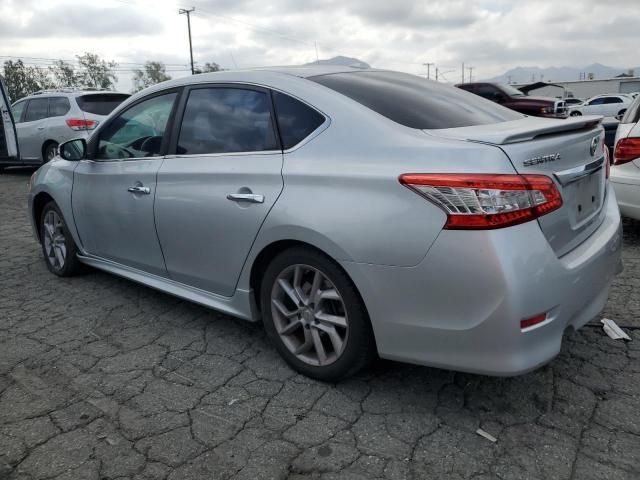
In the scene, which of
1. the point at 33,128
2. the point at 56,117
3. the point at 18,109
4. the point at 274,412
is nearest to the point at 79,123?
the point at 56,117

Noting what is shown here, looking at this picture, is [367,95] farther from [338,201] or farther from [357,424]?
[357,424]

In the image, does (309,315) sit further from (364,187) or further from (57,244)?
(57,244)

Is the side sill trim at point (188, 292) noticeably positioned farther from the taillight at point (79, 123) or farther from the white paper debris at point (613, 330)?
the taillight at point (79, 123)

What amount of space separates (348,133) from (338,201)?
342 mm

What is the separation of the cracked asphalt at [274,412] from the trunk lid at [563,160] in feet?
2.57


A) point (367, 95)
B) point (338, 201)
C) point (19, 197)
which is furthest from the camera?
point (19, 197)

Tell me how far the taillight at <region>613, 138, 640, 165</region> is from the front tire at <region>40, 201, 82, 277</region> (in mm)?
4689

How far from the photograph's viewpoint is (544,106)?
532 inches

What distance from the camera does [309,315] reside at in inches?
109

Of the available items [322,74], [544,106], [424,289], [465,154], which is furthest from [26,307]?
[544,106]

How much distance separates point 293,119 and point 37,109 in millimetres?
10837

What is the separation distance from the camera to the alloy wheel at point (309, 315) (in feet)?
8.74

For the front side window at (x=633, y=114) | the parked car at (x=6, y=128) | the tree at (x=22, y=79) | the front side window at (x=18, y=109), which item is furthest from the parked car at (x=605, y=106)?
the tree at (x=22, y=79)

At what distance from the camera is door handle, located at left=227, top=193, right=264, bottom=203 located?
281cm
